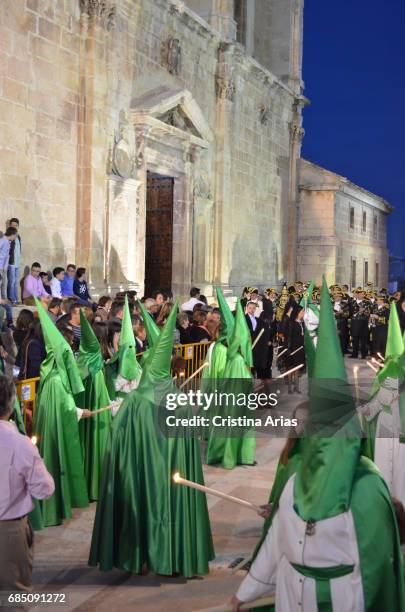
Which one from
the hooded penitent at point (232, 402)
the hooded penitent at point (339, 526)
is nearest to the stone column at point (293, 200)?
the hooded penitent at point (232, 402)

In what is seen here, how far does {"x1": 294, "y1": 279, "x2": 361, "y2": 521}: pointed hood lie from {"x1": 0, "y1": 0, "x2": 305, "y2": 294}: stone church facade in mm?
10889

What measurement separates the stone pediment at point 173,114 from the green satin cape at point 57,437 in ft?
36.5

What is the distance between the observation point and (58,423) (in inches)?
252

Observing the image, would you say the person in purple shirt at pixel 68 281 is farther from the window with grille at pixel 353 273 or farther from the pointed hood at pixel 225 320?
the window with grille at pixel 353 273

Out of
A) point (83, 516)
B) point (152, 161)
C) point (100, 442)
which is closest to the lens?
point (83, 516)

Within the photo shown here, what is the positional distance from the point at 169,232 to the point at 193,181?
1470mm

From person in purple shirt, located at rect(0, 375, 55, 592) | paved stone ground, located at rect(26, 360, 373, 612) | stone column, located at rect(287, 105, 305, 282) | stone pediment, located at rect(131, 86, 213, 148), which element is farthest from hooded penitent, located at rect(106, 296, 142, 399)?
stone column, located at rect(287, 105, 305, 282)

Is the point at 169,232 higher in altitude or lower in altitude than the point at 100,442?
higher

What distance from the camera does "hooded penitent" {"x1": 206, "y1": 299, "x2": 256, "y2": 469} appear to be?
8.34 m

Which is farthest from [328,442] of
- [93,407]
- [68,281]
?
[68,281]

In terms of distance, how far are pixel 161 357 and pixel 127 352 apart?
142cm

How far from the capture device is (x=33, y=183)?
1377 centimetres

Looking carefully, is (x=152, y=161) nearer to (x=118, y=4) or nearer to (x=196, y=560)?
(x=118, y=4)

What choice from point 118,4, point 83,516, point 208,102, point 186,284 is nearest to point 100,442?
point 83,516
